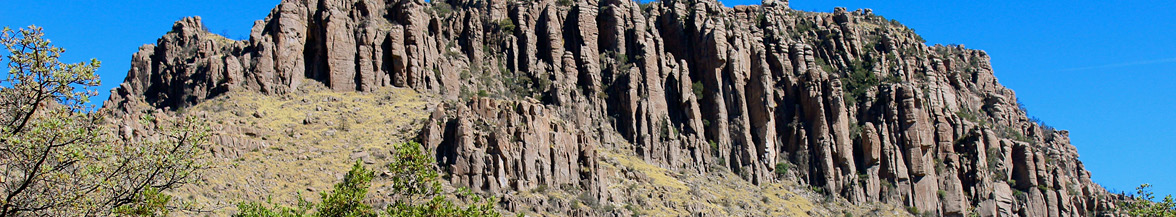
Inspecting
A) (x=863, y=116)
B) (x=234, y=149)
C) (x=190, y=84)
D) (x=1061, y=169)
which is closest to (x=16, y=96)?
(x=234, y=149)

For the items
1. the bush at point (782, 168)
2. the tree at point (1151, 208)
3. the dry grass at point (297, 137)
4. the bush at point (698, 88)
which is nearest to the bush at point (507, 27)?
the bush at point (698, 88)

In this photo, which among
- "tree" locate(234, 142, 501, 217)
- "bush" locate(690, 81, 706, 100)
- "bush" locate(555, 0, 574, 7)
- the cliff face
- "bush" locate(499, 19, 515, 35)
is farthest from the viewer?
"bush" locate(555, 0, 574, 7)

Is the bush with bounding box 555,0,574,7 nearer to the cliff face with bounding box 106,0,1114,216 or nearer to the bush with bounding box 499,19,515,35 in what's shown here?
the cliff face with bounding box 106,0,1114,216

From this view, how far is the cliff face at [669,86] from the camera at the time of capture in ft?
281

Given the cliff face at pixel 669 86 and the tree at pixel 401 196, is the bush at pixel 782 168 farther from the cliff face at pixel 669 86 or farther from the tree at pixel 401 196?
the tree at pixel 401 196

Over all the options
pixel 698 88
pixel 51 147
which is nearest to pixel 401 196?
pixel 51 147

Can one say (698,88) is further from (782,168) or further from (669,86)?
(782,168)

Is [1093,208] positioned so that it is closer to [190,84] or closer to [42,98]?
[190,84]

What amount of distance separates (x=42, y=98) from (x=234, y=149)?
46.2m

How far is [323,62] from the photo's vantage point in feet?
287

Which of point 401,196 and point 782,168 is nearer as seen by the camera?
point 401,196

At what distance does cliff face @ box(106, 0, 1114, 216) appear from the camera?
281 feet

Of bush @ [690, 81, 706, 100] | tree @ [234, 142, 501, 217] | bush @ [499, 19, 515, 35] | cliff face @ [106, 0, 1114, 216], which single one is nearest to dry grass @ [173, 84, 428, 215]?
cliff face @ [106, 0, 1114, 216]

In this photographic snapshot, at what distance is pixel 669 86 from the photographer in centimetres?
10194
